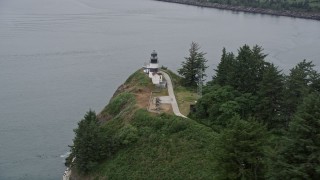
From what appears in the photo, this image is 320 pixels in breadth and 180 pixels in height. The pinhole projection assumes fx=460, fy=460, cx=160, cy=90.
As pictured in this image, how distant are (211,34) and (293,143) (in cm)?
10010

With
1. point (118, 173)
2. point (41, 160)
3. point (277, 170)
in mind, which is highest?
point (277, 170)

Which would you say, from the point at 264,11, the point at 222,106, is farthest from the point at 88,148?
the point at 264,11

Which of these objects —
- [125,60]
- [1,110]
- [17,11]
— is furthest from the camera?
[17,11]

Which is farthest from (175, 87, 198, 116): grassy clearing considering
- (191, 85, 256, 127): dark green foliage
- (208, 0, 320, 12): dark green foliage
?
(208, 0, 320, 12): dark green foliage

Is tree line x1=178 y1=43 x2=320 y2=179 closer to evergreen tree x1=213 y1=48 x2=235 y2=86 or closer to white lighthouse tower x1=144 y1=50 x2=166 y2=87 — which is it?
evergreen tree x1=213 y1=48 x2=235 y2=86

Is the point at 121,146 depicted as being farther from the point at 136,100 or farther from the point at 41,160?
the point at 41,160

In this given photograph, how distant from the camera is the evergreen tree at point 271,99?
138 ft

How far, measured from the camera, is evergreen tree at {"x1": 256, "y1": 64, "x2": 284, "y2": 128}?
42.0 meters

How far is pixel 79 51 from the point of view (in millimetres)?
99375

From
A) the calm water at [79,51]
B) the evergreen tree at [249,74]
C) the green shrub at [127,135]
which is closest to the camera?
the green shrub at [127,135]

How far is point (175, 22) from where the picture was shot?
143375 mm

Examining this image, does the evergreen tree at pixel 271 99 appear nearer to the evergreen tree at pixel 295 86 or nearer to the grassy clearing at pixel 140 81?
the evergreen tree at pixel 295 86

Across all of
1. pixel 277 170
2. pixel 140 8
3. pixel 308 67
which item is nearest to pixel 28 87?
pixel 308 67

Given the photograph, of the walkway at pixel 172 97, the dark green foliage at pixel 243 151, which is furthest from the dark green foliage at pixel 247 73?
the dark green foliage at pixel 243 151
